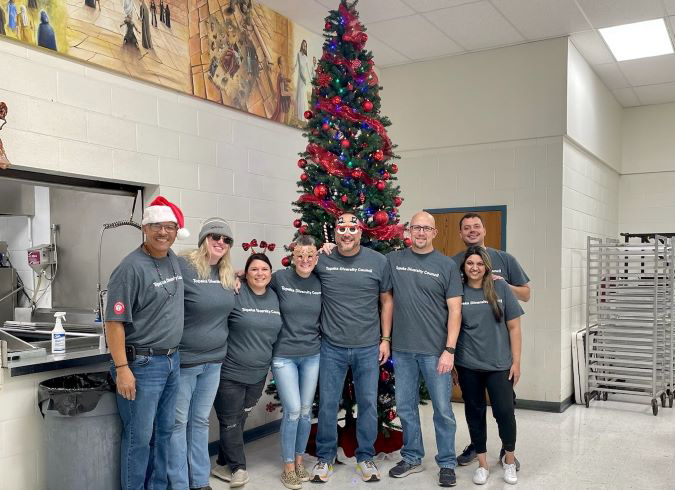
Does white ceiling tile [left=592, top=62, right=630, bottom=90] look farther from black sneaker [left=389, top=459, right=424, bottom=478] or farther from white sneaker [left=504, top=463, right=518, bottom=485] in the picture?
black sneaker [left=389, top=459, right=424, bottom=478]

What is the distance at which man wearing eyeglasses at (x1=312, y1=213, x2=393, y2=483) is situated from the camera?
3.90 metres

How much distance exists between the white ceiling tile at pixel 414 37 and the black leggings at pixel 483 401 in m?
3.11

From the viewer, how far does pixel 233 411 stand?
3.78 m

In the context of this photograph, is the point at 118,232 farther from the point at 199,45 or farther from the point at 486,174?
the point at 486,174

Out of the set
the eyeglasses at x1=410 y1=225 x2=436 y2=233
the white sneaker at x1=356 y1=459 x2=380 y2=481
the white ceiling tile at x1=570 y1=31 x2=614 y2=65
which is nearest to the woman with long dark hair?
the eyeglasses at x1=410 y1=225 x2=436 y2=233

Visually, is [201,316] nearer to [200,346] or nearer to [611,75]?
[200,346]

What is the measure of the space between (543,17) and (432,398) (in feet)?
11.2

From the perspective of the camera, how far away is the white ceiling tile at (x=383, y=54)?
235 inches

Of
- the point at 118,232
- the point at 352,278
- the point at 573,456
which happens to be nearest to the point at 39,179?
the point at 118,232

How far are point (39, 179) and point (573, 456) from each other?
3.97 meters

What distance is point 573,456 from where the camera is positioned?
176 inches

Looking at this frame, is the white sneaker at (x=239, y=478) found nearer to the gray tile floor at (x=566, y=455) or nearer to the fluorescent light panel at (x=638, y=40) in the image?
the gray tile floor at (x=566, y=455)

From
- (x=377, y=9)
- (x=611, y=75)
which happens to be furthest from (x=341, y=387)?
(x=611, y=75)

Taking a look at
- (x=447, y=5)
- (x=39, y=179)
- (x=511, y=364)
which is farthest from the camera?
(x=447, y=5)
